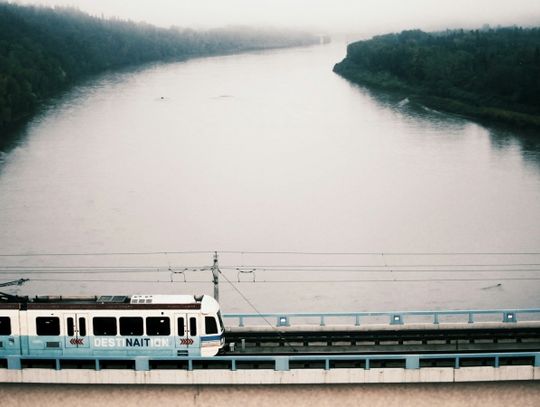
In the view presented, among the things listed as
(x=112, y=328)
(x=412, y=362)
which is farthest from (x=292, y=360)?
(x=112, y=328)

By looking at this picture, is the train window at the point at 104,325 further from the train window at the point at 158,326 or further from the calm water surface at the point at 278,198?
the calm water surface at the point at 278,198

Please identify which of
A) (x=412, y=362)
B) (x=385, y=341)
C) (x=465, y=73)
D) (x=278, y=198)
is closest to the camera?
(x=412, y=362)

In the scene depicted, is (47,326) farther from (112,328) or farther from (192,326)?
(192,326)

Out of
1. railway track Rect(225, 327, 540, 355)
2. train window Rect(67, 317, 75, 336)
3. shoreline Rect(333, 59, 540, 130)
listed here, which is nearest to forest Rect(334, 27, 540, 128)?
shoreline Rect(333, 59, 540, 130)

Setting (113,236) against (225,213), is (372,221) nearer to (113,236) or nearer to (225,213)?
(225,213)

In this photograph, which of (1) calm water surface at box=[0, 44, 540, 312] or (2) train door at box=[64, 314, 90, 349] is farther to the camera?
(1) calm water surface at box=[0, 44, 540, 312]

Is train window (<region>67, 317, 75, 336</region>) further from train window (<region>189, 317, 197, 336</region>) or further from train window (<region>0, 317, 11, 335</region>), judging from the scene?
train window (<region>189, 317, 197, 336</region>)
